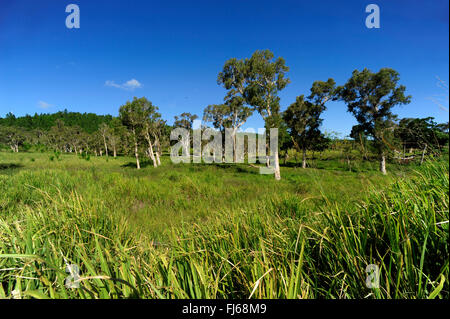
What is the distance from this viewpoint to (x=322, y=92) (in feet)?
72.0

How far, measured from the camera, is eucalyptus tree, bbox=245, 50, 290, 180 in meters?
15.8

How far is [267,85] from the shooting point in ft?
52.9

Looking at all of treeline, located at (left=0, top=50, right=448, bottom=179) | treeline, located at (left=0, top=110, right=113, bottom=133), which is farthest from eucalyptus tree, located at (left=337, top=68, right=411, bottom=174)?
treeline, located at (left=0, top=110, right=113, bottom=133)

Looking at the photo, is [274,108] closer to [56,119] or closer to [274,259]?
[274,259]

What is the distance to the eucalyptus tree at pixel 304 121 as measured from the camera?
85.4ft

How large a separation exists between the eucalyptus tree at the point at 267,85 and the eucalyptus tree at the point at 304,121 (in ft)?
37.5

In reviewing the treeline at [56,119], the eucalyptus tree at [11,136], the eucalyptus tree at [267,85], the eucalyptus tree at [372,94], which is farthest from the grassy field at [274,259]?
the treeline at [56,119]

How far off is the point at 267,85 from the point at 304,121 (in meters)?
14.0

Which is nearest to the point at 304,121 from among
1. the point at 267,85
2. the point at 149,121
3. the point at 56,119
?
the point at 267,85

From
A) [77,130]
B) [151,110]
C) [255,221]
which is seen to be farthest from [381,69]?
[77,130]

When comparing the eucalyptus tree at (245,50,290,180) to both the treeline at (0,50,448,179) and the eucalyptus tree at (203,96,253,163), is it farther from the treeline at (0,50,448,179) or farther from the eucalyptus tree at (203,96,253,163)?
the eucalyptus tree at (203,96,253,163)
